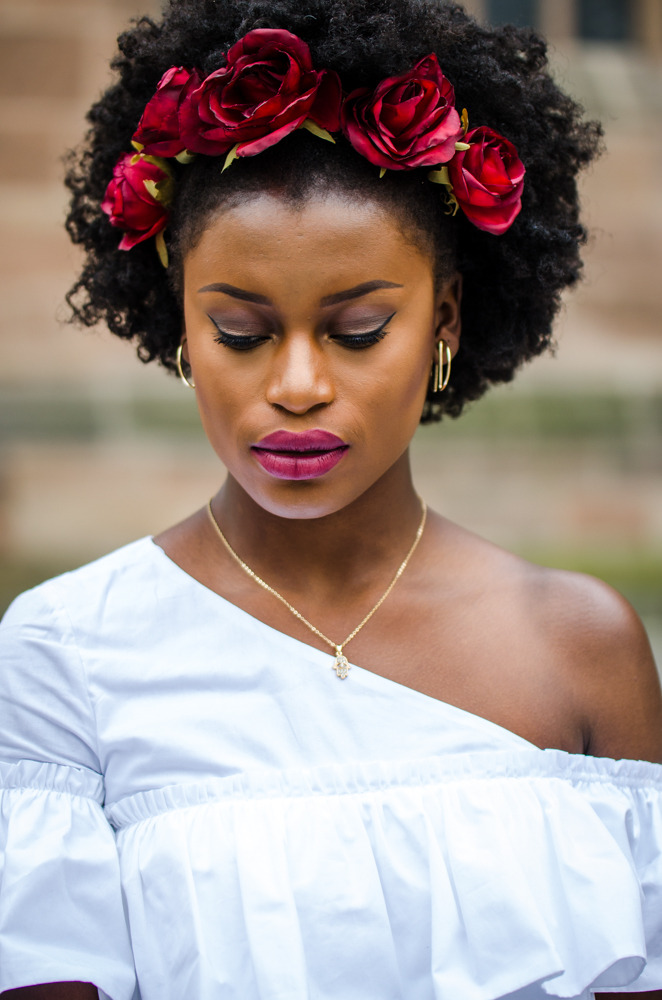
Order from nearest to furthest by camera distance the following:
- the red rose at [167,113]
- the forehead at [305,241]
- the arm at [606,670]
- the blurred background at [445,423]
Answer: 1. the forehead at [305,241]
2. the red rose at [167,113]
3. the arm at [606,670]
4. the blurred background at [445,423]

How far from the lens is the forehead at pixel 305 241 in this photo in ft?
5.32

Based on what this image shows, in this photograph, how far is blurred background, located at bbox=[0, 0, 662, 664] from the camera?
4.88 meters

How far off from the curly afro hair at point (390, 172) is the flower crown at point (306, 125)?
0.04 m

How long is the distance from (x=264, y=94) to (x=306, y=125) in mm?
80

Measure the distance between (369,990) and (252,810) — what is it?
1.03 ft

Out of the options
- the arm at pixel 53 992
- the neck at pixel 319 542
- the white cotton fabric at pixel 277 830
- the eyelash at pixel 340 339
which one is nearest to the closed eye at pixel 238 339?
the eyelash at pixel 340 339

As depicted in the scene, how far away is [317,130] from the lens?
5.50ft

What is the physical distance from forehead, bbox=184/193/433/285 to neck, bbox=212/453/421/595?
1.44 ft

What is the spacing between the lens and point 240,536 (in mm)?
1962

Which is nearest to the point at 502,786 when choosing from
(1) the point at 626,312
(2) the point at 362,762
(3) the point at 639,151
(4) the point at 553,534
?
(2) the point at 362,762

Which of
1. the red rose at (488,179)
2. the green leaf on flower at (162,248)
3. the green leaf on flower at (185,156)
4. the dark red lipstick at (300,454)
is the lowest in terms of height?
the dark red lipstick at (300,454)

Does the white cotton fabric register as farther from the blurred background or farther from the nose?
the blurred background

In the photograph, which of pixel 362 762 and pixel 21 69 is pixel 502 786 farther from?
pixel 21 69

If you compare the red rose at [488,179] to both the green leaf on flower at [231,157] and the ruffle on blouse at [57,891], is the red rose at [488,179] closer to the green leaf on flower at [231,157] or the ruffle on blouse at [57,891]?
the green leaf on flower at [231,157]
